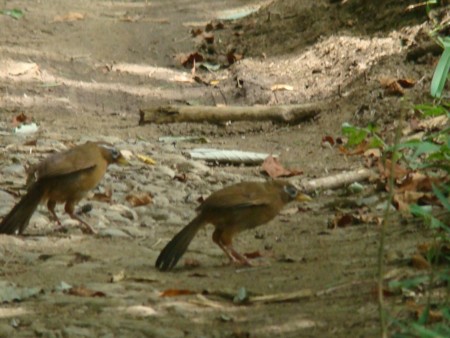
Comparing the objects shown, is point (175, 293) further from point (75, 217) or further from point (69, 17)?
point (69, 17)

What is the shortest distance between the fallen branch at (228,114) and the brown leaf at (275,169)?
57.5 inches

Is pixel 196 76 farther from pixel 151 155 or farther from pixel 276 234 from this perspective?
pixel 276 234

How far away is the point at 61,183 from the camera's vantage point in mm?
6559

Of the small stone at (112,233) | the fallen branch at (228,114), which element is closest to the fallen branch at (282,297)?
the small stone at (112,233)

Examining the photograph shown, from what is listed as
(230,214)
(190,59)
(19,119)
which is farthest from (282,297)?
(190,59)

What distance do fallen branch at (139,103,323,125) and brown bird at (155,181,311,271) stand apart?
3648 millimetres

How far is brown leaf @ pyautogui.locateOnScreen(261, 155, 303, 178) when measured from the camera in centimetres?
819

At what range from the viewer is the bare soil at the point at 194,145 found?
4.90 metres

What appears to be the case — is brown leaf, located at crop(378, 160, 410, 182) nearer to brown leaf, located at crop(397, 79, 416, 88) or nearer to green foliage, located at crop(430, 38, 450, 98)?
green foliage, located at crop(430, 38, 450, 98)

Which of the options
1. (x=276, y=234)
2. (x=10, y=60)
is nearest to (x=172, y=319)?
(x=276, y=234)

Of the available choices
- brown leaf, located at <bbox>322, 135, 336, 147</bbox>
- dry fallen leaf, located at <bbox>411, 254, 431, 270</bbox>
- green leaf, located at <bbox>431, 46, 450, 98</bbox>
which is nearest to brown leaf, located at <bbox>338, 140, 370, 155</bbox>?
brown leaf, located at <bbox>322, 135, 336, 147</bbox>

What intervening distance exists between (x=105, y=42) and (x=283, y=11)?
2.25m

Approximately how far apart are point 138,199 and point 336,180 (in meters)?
1.42

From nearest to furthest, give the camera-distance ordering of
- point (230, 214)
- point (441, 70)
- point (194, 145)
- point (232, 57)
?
point (230, 214)
point (441, 70)
point (194, 145)
point (232, 57)
